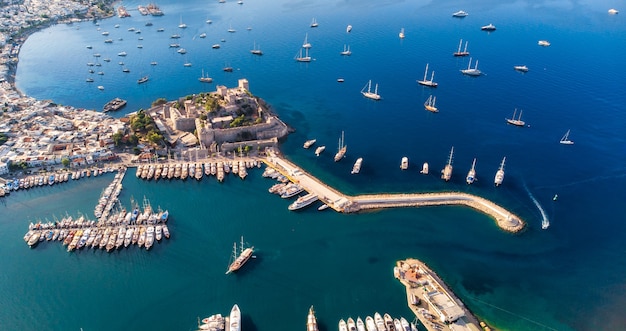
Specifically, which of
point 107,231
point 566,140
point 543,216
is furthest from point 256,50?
point 543,216

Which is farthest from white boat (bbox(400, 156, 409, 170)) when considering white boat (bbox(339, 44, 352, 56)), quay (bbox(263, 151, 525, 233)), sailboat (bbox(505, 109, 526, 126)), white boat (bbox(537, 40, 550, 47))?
white boat (bbox(537, 40, 550, 47))

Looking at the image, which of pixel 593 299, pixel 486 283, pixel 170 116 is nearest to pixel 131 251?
pixel 170 116

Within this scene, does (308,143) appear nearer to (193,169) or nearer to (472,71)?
(193,169)

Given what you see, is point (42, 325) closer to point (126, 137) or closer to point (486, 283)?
point (126, 137)

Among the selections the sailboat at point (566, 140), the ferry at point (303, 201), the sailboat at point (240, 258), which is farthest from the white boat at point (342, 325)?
the sailboat at point (566, 140)

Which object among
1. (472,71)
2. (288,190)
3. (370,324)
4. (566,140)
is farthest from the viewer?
(472,71)

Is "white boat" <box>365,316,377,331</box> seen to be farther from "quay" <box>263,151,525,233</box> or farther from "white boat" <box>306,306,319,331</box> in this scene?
"quay" <box>263,151,525,233</box>
